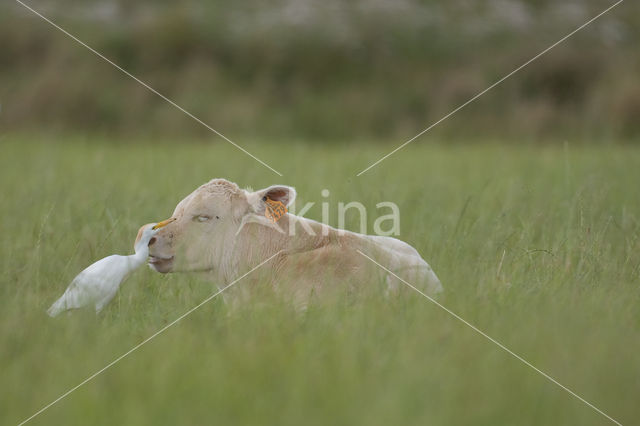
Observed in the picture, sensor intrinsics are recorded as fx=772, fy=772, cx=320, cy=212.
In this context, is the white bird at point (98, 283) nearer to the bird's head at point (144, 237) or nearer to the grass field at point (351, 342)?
the bird's head at point (144, 237)

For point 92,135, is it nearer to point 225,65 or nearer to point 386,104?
point 225,65


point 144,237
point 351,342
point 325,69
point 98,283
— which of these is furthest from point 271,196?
point 325,69

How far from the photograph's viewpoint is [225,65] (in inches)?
831

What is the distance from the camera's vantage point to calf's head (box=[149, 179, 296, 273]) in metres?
4.48

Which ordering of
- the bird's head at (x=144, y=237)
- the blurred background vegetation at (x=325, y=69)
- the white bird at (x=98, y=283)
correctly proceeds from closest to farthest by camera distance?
the white bird at (x=98, y=283) < the bird's head at (x=144, y=237) < the blurred background vegetation at (x=325, y=69)

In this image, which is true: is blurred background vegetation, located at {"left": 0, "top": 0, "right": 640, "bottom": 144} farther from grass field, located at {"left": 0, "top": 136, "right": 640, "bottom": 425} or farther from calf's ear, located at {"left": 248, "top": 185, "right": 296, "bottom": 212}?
calf's ear, located at {"left": 248, "top": 185, "right": 296, "bottom": 212}

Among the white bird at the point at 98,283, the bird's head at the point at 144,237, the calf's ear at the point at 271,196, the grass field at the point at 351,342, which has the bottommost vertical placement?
the grass field at the point at 351,342

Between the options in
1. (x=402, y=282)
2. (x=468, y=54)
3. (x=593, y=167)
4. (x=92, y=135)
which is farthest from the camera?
(x=468, y=54)

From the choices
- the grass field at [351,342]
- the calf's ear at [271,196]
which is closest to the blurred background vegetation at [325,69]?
the grass field at [351,342]

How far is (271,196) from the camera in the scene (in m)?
4.73

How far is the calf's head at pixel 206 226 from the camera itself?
4484mm

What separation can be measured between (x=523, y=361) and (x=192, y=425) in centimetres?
147

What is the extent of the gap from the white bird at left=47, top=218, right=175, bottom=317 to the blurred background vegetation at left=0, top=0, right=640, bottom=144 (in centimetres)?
1267

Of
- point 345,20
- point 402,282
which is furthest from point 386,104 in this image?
point 402,282
